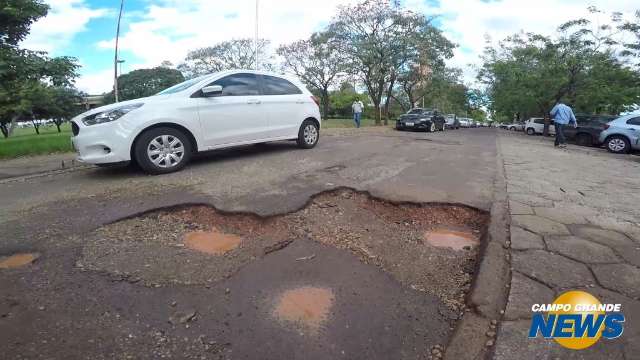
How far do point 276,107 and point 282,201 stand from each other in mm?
3143

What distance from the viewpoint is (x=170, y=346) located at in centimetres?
167

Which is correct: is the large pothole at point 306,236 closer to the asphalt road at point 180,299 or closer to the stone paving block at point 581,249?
the asphalt road at point 180,299

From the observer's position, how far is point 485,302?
201 cm

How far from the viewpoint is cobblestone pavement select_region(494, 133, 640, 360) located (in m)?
1.69

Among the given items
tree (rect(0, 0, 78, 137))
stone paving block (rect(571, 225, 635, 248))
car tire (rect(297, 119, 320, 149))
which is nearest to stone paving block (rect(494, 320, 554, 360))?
stone paving block (rect(571, 225, 635, 248))

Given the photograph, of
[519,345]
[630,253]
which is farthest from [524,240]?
[519,345]

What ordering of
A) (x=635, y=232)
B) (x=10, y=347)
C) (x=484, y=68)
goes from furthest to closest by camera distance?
1. (x=484, y=68)
2. (x=635, y=232)
3. (x=10, y=347)

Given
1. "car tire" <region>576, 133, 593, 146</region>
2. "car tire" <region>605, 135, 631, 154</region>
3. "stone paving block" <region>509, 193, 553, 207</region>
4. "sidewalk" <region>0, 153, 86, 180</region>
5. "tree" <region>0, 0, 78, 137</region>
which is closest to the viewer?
"stone paving block" <region>509, 193, 553, 207</region>

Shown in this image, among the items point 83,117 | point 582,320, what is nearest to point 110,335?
point 582,320

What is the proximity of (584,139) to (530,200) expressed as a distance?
617 inches

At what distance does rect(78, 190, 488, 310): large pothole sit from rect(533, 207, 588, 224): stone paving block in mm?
624

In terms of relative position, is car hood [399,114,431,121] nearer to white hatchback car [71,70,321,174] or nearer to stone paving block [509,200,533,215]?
white hatchback car [71,70,321,174]

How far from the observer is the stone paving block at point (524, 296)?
190 cm

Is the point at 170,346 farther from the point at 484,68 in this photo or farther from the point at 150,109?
the point at 484,68
